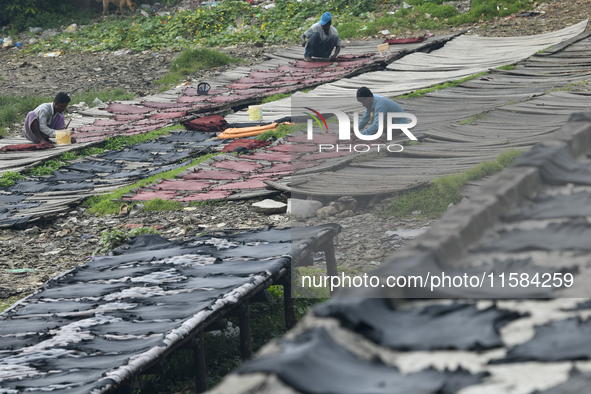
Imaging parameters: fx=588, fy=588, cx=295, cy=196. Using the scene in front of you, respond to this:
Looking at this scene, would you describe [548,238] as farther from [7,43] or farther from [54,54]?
[7,43]

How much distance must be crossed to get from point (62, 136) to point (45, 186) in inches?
75.5

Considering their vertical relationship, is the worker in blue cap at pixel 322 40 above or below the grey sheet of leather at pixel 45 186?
above

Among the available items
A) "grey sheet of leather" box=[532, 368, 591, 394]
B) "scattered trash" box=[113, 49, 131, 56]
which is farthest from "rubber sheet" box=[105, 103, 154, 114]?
"grey sheet of leather" box=[532, 368, 591, 394]

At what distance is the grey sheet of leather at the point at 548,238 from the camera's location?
156 centimetres

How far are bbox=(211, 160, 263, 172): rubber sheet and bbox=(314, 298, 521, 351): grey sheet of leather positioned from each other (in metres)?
6.72

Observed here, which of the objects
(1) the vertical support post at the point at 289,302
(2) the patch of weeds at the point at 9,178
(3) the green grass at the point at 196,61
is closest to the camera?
(1) the vertical support post at the point at 289,302

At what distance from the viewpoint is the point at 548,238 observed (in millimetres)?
1614

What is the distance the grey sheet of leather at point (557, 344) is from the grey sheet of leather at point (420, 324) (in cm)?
5

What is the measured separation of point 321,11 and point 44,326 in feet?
51.1

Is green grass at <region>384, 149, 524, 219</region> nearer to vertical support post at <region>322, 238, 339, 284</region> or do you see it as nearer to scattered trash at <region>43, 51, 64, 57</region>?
vertical support post at <region>322, 238, 339, 284</region>

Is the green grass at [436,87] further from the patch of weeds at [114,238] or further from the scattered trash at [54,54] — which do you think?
the scattered trash at [54,54]

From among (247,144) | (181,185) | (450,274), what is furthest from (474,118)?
(450,274)

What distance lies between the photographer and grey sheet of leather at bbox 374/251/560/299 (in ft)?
4.33

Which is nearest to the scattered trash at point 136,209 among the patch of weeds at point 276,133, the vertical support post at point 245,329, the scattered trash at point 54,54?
the patch of weeds at point 276,133
